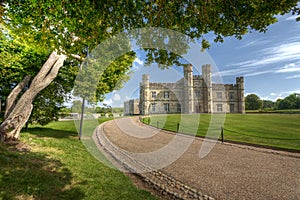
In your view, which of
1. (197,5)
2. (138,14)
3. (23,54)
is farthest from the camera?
(23,54)

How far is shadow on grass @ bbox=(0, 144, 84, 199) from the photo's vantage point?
164 inches

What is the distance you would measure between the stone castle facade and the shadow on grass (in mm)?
41713

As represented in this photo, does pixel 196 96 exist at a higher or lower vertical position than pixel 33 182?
higher

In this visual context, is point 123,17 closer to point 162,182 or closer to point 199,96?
point 162,182

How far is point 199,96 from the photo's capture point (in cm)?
5394

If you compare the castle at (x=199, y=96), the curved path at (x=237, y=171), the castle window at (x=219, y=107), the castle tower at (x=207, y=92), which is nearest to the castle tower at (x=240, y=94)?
the castle at (x=199, y=96)

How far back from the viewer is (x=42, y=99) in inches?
512

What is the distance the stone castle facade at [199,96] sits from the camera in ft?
161

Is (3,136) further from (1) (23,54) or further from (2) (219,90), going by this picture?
(2) (219,90)

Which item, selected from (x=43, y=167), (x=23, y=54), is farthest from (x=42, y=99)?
(x=43, y=167)

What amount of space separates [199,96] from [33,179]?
5374cm

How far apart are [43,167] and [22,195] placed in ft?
6.27

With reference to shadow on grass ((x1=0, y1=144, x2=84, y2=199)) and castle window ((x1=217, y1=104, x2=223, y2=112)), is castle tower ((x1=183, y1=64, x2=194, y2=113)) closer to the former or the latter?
castle window ((x1=217, y1=104, x2=223, y2=112))

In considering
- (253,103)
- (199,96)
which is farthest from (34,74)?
(253,103)
